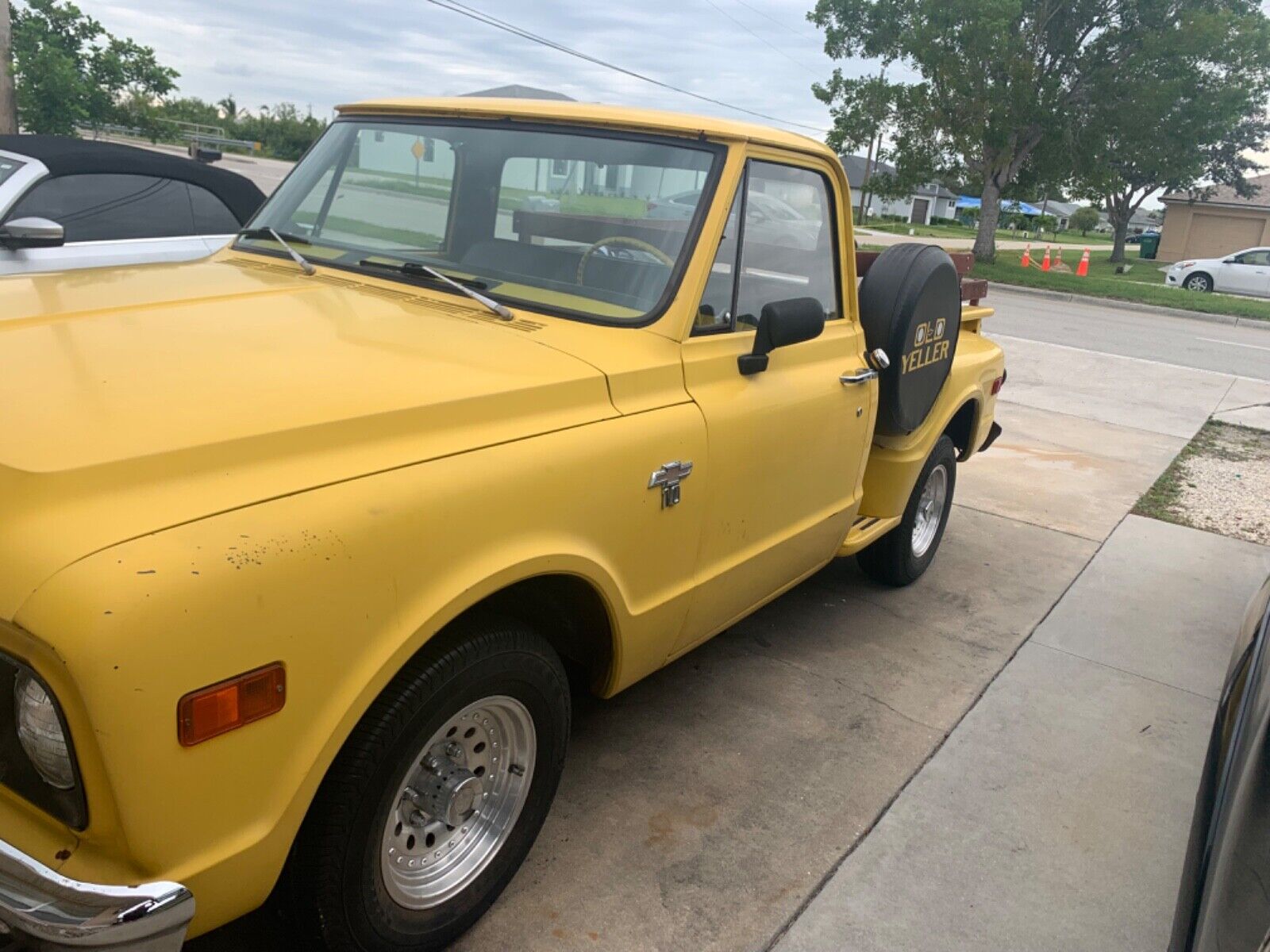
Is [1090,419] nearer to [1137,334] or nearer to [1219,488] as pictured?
[1219,488]

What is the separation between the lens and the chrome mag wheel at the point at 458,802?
7.63 feet

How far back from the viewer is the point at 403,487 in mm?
2029

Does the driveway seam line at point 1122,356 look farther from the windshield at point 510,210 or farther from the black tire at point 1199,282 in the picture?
the black tire at point 1199,282

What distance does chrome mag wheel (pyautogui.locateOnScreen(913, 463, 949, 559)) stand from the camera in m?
5.04

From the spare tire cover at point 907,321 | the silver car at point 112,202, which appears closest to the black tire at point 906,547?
the spare tire cover at point 907,321

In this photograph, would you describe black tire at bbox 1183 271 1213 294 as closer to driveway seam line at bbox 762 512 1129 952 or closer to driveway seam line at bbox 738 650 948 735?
driveway seam line at bbox 762 512 1129 952

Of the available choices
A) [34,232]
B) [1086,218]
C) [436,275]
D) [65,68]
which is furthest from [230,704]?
[1086,218]

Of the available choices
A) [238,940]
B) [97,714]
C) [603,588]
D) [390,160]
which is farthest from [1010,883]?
[390,160]

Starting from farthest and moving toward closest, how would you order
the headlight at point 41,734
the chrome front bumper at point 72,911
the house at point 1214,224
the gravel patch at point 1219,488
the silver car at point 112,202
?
the house at point 1214,224 → the gravel patch at point 1219,488 → the silver car at point 112,202 → the headlight at point 41,734 → the chrome front bumper at point 72,911

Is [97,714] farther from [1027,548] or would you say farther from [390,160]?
[1027,548]

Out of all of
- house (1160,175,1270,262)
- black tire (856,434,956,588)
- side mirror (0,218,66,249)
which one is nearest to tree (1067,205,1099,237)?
house (1160,175,1270,262)

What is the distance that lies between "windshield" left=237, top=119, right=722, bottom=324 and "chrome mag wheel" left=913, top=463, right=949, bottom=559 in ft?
7.99

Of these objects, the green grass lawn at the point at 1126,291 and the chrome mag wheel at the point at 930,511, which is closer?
the chrome mag wheel at the point at 930,511

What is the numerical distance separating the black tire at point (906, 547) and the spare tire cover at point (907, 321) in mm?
503
